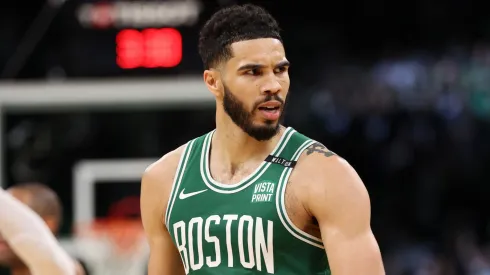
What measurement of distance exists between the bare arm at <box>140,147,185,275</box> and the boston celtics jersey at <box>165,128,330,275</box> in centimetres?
7

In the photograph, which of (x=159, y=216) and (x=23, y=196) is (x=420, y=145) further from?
(x=159, y=216)

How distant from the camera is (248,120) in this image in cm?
411

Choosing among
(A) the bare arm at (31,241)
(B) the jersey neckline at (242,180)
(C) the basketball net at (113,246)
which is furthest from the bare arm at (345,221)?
(C) the basketball net at (113,246)

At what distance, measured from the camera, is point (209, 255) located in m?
4.06

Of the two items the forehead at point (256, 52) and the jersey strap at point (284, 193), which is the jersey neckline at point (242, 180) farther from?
the forehead at point (256, 52)

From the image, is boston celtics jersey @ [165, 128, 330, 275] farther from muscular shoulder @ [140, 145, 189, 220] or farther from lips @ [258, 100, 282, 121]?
lips @ [258, 100, 282, 121]

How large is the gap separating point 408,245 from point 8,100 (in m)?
4.08

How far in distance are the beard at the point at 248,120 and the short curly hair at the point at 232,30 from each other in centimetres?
14

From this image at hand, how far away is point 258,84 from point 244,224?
496 millimetres

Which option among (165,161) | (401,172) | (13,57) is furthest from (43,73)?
(165,161)

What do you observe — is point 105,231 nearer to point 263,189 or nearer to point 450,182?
point 450,182

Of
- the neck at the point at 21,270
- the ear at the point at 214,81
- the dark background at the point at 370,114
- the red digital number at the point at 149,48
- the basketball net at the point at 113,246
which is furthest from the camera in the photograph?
the basketball net at the point at 113,246

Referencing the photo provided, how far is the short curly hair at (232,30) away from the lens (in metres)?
4.11

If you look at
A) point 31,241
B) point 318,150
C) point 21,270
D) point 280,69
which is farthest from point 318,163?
point 21,270
